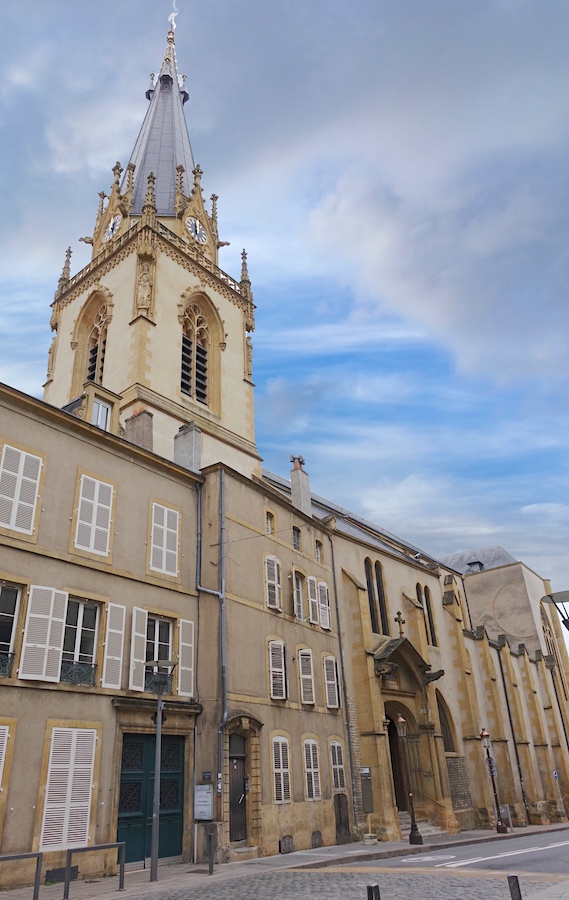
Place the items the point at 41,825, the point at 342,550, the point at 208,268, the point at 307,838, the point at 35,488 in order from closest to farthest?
the point at 41,825 → the point at 35,488 → the point at 307,838 → the point at 342,550 → the point at 208,268

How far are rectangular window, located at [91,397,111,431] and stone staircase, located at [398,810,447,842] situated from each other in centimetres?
1589

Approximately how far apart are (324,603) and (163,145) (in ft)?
88.8

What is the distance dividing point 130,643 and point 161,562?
7.31 ft

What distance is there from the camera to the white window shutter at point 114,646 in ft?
44.9

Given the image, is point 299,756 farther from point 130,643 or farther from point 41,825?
point 41,825

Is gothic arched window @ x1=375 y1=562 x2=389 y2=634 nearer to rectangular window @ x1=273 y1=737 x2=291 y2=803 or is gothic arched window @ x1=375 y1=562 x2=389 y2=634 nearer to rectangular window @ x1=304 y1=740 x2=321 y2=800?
rectangular window @ x1=304 y1=740 x2=321 y2=800

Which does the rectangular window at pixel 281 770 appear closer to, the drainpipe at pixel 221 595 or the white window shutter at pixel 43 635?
the drainpipe at pixel 221 595

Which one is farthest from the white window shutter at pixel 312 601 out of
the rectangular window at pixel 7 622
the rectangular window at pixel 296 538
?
the rectangular window at pixel 7 622

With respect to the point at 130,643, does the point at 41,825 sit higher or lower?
lower

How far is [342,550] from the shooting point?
24.5 meters

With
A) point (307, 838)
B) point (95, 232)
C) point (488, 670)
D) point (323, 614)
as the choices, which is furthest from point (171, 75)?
point (307, 838)

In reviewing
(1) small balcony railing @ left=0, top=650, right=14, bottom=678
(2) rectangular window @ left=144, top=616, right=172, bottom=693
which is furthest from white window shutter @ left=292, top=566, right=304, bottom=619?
(1) small balcony railing @ left=0, top=650, right=14, bottom=678

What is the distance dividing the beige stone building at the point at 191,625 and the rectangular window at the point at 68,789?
4cm

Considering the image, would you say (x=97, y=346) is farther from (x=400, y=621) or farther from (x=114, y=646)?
(x=114, y=646)
